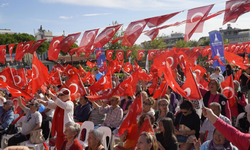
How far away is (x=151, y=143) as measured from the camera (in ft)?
12.0

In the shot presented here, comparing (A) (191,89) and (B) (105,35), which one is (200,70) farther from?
(A) (191,89)

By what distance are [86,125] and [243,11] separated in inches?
160

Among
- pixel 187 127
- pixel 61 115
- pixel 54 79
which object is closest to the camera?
pixel 187 127

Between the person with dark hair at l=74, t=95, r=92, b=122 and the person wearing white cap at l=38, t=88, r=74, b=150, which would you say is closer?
the person wearing white cap at l=38, t=88, r=74, b=150

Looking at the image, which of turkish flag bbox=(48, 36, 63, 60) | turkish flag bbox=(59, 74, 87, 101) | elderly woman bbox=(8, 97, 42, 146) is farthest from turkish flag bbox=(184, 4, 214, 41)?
A: turkish flag bbox=(48, 36, 63, 60)

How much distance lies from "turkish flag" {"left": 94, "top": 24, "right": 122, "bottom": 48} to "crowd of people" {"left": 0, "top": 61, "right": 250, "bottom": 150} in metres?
1.55

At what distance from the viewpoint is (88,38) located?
25.0 ft

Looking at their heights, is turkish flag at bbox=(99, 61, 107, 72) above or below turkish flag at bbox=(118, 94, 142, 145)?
below

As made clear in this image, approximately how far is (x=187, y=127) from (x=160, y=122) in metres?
0.79

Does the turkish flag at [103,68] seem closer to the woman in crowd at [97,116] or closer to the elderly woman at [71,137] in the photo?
the woman in crowd at [97,116]

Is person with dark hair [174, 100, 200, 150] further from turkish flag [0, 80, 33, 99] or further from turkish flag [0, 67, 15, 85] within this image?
turkish flag [0, 67, 15, 85]

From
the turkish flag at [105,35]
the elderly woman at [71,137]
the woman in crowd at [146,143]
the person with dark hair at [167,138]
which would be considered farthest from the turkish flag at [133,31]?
the woman in crowd at [146,143]

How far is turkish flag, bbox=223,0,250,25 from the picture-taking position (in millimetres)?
5207

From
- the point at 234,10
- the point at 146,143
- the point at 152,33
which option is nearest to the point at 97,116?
the point at 152,33
